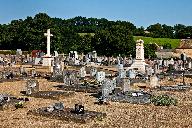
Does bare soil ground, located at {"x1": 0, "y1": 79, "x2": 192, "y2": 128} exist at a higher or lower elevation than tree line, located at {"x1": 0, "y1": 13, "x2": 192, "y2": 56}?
lower

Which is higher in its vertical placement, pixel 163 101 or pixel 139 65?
pixel 139 65

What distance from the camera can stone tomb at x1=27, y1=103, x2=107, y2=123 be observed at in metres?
15.0

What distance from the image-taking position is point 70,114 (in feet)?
50.6

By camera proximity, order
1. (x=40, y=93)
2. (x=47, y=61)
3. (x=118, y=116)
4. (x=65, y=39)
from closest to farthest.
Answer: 1. (x=118, y=116)
2. (x=40, y=93)
3. (x=47, y=61)
4. (x=65, y=39)

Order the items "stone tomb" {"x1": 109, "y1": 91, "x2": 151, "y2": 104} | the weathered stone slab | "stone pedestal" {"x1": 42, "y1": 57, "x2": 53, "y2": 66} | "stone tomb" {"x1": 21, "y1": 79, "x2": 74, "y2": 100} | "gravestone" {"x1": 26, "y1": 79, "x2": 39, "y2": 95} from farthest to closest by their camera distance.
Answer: "stone pedestal" {"x1": 42, "y1": 57, "x2": 53, "y2": 66}, "gravestone" {"x1": 26, "y1": 79, "x2": 39, "y2": 95}, "stone tomb" {"x1": 21, "y1": 79, "x2": 74, "y2": 100}, "stone tomb" {"x1": 109, "y1": 91, "x2": 151, "y2": 104}, the weathered stone slab

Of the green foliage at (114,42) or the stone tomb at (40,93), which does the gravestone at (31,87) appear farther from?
the green foliage at (114,42)

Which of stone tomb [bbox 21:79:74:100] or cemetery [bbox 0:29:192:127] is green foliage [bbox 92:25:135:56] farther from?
stone tomb [bbox 21:79:74:100]

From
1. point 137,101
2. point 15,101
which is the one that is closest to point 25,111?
point 15,101

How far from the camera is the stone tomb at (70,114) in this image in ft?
49.2

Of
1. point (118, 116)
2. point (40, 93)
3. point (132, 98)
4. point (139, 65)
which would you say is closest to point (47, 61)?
point (139, 65)

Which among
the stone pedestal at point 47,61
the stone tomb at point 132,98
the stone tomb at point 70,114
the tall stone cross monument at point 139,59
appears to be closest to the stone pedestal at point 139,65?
the tall stone cross monument at point 139,59

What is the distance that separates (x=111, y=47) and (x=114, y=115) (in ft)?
190

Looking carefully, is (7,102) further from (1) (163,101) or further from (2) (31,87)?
(1) (163,101)

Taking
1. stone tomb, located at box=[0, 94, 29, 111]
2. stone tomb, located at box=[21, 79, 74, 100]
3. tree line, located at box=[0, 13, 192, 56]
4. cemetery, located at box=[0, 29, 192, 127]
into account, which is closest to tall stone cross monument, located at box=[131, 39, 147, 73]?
cemetery, located at box=[0, 29, 192, 127]
